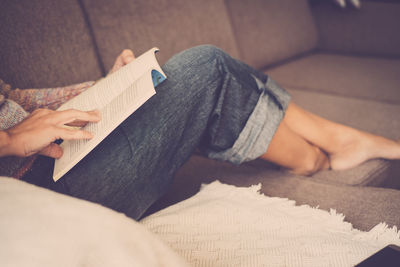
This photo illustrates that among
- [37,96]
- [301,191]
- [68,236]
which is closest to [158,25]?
[37,96]

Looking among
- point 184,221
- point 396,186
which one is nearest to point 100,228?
point 184,221

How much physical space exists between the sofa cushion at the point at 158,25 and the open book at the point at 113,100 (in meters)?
0.58

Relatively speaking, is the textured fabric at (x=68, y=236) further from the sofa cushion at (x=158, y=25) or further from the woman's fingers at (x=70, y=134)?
the sofa cushion at (x=158, y=25)

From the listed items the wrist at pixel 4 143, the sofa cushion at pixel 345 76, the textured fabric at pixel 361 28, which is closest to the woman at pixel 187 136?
the wrist at pixel 4 143

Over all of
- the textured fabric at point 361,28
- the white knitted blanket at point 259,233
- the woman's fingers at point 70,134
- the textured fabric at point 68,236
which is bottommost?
the white knitted blanket at point 259,233

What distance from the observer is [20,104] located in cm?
76

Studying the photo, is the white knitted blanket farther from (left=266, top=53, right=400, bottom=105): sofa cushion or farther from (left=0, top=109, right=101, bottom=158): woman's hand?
(left=266, top=53, right=400, bottom=105): sofa cushion

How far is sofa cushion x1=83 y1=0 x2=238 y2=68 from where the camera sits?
1.14 m

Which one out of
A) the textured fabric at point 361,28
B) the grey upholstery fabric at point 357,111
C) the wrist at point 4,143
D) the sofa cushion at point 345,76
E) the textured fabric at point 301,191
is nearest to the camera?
the wrist at point 4,143

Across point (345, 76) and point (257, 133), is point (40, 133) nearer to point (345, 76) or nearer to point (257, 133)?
point (257, 133)

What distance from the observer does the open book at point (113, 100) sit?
1.66 ft

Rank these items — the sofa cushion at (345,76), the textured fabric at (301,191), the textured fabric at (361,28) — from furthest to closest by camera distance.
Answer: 1. the textured fabric at (361,28)
2. the sofa cushion at (345,76)
3. the textured fabric at (301,191)

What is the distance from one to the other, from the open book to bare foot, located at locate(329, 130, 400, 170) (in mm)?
566

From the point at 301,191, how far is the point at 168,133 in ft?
1.21
